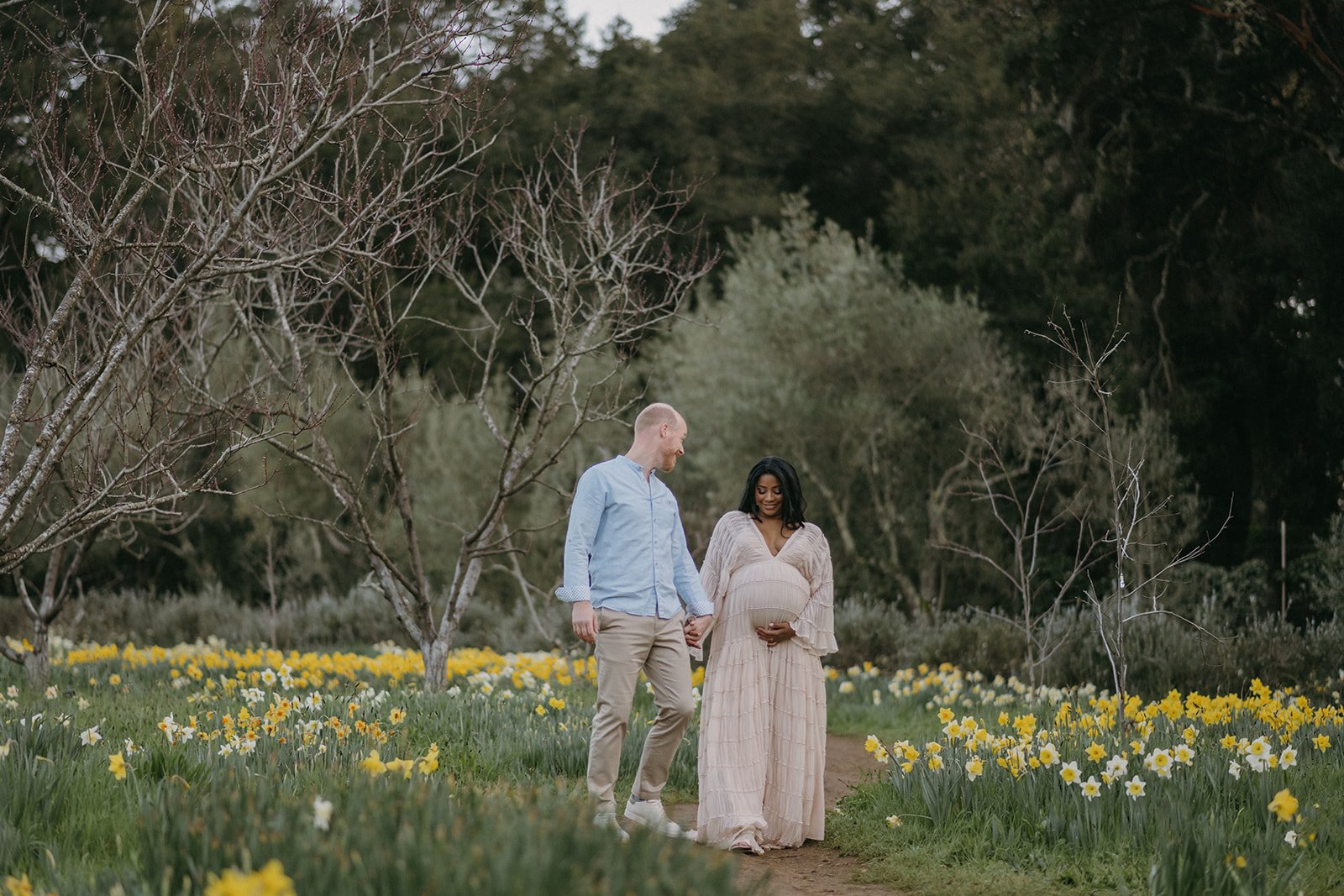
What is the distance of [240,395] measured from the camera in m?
7.91

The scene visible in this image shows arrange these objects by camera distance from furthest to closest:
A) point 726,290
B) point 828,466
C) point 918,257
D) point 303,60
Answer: point 918,257 < point 726,290 < point 828,466 < point 303,60

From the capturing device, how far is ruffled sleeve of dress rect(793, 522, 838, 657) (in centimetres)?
604

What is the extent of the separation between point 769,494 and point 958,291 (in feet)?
46.4

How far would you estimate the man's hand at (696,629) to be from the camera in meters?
5.87

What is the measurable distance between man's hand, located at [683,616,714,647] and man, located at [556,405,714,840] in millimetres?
12

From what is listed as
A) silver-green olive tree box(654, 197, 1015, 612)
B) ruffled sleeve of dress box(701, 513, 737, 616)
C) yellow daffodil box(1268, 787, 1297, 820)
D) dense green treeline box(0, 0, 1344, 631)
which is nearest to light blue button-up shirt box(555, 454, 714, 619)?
ruffled sleeve of dress box(701, 513, 737, 616)

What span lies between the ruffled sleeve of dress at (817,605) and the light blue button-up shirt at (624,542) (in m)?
0.66

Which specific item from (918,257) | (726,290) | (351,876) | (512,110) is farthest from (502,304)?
(351,876)

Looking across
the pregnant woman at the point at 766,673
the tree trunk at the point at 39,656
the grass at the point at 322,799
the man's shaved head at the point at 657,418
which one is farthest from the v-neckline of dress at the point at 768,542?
the tree trunk at the point at 39,656

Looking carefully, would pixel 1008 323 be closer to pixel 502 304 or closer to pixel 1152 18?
pixel 1152 18

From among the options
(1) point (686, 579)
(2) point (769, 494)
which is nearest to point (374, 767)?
(1) point (686, 579)

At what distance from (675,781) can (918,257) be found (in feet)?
55.8

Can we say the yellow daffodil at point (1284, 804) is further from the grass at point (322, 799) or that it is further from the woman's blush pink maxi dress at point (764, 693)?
the woman's blush pink maxi dress at point (764, 693)

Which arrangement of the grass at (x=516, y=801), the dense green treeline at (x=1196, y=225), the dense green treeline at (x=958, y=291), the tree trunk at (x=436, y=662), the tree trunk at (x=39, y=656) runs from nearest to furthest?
the grass at (x=516, y=801), the tree trunk at (x=436, y=662), the tree trunk at (x=39, y=656), the dense green treeline at (x=1196, y=225), the dense green treeline at (x=958, y=291)
